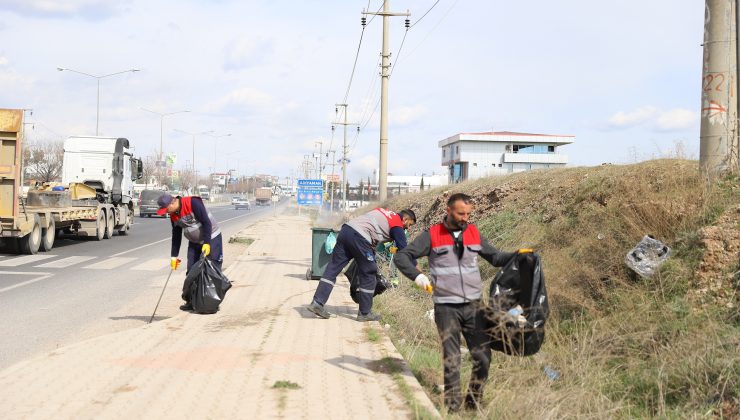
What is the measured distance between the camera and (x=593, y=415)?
4891 mm

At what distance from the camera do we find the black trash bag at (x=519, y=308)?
5.34 m

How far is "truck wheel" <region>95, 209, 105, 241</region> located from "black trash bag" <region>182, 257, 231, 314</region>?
16607mm

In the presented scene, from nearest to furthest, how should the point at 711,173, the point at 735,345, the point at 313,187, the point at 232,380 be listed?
the point at 735,345 → the point at 232,380 → the point at 711,173 → the point at 313,187

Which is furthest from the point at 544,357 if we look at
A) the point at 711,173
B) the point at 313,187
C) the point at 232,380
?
the point at 313,187

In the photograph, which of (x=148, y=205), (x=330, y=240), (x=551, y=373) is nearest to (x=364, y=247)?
(x=551, y=373)

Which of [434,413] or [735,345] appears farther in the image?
[735,345]

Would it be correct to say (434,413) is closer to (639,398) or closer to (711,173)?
(639,398)

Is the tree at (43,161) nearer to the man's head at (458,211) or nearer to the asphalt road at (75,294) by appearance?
the asphalt road at (75,294)

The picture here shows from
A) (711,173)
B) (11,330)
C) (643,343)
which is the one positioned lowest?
(11,330)

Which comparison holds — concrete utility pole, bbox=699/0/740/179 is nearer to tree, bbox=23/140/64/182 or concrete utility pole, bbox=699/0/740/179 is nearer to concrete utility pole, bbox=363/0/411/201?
concrete utility pole, bbox=363/0/411/201

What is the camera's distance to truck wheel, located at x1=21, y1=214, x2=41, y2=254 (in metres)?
18.6

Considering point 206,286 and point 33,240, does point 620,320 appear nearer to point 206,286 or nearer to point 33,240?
point 206,286

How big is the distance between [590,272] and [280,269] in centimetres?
927

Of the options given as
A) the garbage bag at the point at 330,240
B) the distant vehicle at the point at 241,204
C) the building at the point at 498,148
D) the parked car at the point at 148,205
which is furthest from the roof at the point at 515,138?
the garbage bag at the point at 330,240
